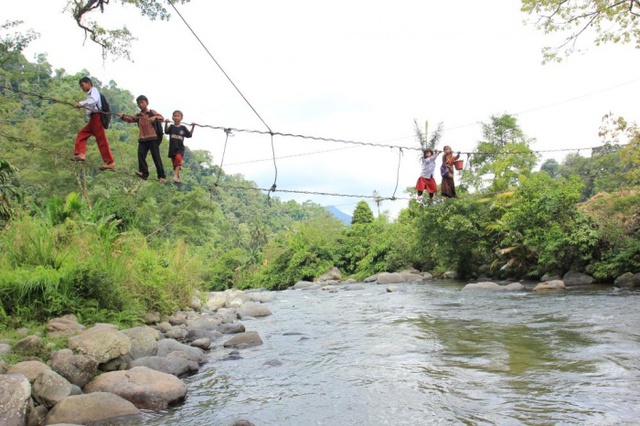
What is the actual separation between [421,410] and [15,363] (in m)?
4.17

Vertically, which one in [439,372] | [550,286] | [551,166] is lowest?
[439,372]

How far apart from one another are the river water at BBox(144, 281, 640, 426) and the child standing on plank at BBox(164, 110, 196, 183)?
3026mm

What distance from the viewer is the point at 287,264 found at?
2912 cm

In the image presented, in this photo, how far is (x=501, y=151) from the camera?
93.1 ft

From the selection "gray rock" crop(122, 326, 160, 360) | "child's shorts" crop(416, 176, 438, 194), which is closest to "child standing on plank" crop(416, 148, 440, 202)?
"child's shorts" crop(416, 176, 438, 194)

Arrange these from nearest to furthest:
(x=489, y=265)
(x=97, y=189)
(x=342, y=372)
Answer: (x=342, y=372) → (x=489, y=265) → (x=97, y=189)

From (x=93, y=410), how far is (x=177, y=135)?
3.85 metres

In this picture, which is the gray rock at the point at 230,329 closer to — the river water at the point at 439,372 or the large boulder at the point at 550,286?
the river water at the point at 439,372

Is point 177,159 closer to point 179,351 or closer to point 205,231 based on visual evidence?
point 179,351

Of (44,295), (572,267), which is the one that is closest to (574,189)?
(572,267)

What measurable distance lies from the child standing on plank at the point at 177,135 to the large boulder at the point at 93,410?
3.13 meters

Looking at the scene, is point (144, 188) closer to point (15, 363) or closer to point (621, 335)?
point (15, 363)

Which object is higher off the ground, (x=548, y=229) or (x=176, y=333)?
(x=548, y=229)

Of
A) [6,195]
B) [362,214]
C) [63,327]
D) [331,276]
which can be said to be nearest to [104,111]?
[63,327]
